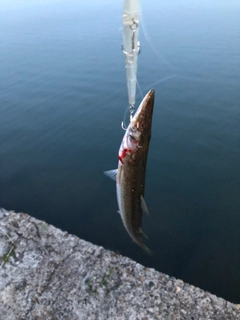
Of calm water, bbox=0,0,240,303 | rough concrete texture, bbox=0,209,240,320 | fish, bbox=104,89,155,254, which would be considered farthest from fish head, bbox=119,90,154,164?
rough concrete texture, bbox=0,209,240,320

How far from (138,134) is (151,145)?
617 cm

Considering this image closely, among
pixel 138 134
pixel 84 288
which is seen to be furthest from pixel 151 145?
pixel 138 134

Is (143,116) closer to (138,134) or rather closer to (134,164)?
(138,134)

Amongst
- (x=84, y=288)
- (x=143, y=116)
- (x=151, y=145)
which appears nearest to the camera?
(x=143, y=116)

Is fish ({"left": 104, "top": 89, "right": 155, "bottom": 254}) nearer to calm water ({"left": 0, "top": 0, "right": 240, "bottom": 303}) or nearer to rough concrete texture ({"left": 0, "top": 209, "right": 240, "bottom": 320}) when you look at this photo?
rough concrete texture ({"left": 0, "top": 209, "right": 240, "bottom": 320})

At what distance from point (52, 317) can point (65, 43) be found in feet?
65.8

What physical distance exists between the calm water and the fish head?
1.31 metres

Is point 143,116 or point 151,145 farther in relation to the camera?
point 151,145

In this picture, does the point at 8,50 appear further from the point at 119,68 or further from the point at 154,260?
the point at 154,260

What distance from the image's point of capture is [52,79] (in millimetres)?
14578

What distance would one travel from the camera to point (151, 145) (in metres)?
9.23

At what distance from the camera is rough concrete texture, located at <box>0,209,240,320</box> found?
3701 mm

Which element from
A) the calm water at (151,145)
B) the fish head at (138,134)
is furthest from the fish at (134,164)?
the calm water at (151,145)

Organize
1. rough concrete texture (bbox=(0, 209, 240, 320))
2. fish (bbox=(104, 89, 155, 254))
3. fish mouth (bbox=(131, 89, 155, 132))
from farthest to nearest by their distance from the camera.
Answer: rough concrete texture (bbox=(0, 209, 240, 320)) < fish (bbox=(104, 89, 155, 254)) < fish mouth (bbox=(131, 89, 155, 132))
